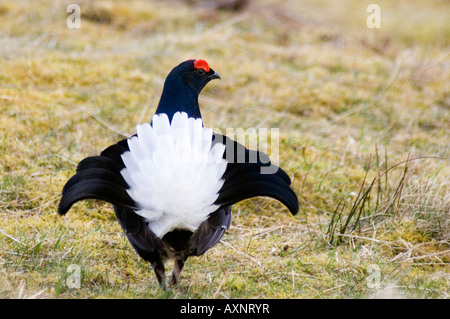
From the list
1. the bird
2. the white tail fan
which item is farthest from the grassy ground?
the white tail fan

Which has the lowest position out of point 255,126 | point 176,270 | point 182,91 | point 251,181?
point 176,270

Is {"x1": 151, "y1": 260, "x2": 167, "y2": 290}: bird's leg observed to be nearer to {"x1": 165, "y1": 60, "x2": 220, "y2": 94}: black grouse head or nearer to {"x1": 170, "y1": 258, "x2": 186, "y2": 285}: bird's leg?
{"x1": 170, "y1": 258, "x2": 186, "y2": 285}: bird's leg

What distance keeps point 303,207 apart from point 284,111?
1.54 meters

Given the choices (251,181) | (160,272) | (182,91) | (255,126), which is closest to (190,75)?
(182,91)

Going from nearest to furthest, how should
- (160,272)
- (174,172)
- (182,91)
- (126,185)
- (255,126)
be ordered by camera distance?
(174,172), (126,185), (160,272), (182,91), (255,126)

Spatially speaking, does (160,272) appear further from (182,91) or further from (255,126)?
(255,126)

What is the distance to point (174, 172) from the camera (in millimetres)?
2141

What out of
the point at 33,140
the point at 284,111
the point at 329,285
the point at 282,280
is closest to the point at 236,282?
the point at 282,280

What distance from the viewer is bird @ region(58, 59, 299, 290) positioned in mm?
2174

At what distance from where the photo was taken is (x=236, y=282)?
8.82ft

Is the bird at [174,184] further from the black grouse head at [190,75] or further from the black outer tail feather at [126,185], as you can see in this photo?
the black grouse head at [190,75]

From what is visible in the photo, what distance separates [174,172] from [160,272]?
61 cm

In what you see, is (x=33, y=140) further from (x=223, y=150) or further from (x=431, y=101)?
(x=431, y=101)

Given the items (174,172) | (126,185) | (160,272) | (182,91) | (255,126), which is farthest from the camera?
(255,126)
